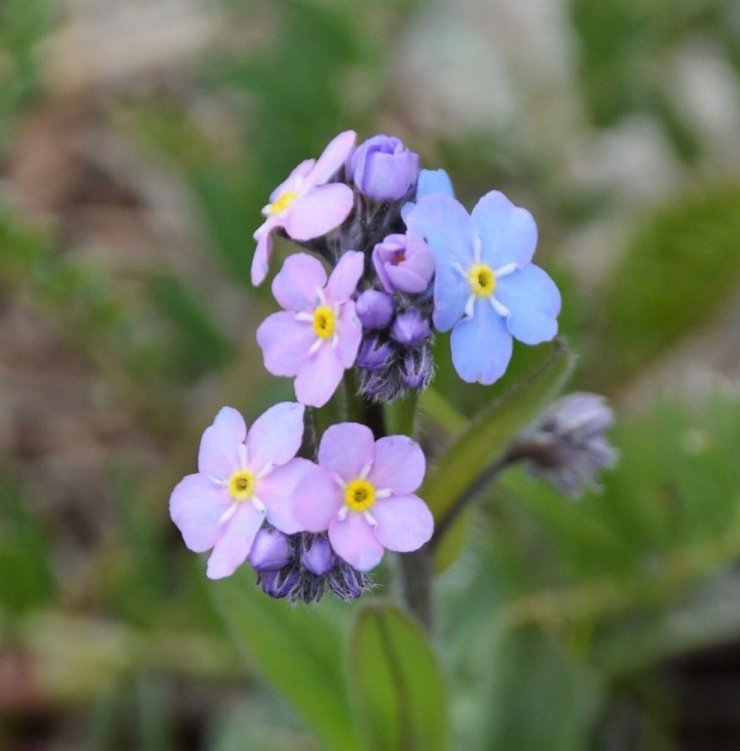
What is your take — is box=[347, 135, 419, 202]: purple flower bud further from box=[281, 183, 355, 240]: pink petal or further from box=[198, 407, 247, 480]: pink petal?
box=[198, 407, 247, 480]: pink petal

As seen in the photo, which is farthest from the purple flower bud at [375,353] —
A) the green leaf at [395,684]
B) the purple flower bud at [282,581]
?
the green leaf at [395,684]

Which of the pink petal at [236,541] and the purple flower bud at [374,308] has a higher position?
the purple flower bud at [374,308]

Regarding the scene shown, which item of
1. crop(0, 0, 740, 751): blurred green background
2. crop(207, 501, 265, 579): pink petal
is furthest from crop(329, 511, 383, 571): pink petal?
crop(0, 0, 740, 751): blurred green background

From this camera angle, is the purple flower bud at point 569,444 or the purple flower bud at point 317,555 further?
the purple flower bud at point 569,444

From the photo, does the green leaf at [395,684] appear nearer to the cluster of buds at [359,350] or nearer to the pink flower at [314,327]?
the cluster of buds at [359,350]

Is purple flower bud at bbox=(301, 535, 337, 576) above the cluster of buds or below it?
below

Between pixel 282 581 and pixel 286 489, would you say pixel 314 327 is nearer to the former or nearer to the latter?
pixel 286 489
